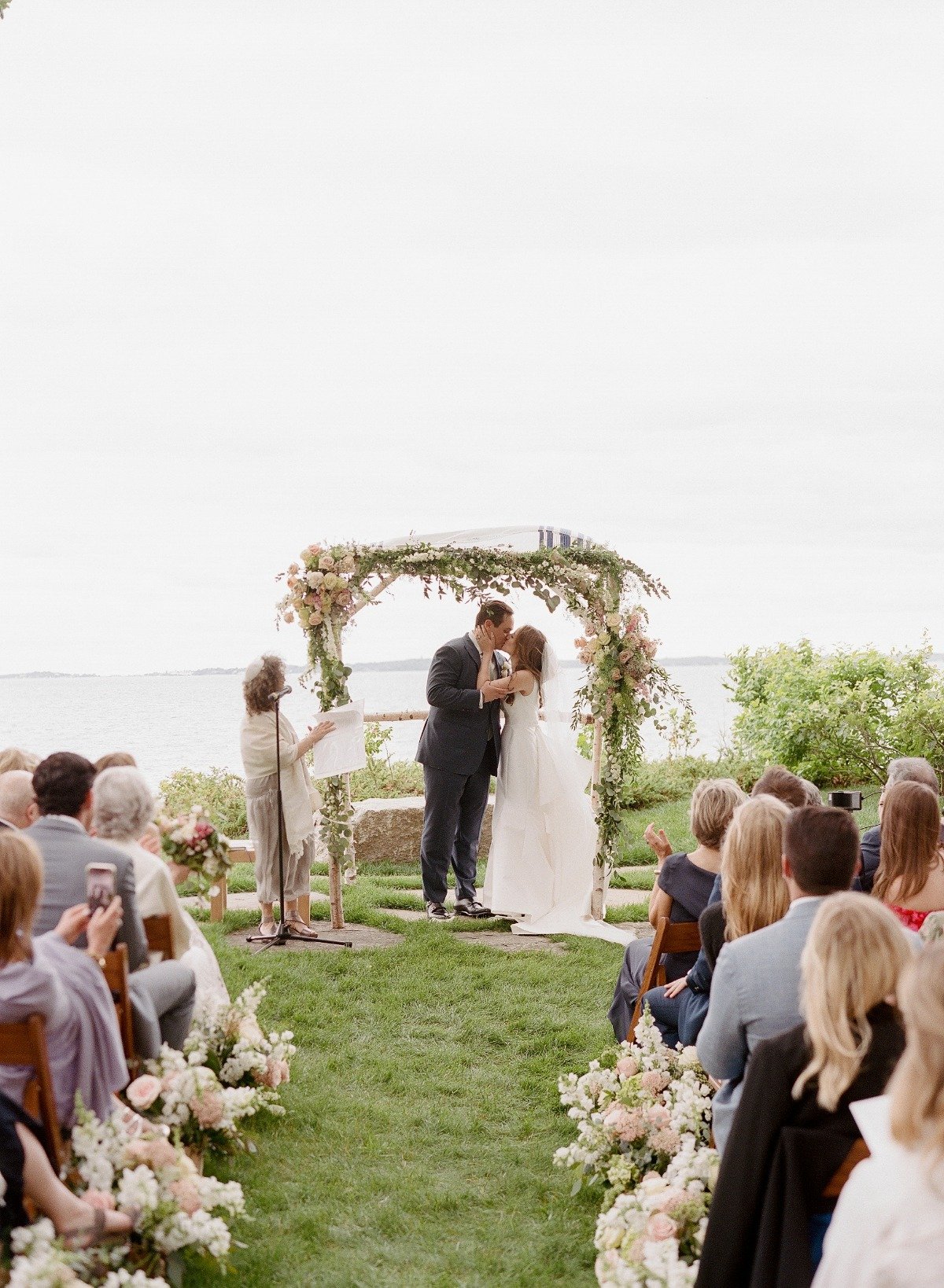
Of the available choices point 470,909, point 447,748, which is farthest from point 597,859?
point 447,748

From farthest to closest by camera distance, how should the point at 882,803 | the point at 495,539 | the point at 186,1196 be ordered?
the point at 495,539 → the point at 882,803 → the point at 186,1196

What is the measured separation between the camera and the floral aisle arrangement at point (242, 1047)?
16.4 ft

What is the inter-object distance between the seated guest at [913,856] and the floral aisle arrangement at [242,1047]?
2.62 meters

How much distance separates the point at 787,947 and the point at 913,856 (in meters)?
1.75

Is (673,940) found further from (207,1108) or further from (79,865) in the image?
(79,865)

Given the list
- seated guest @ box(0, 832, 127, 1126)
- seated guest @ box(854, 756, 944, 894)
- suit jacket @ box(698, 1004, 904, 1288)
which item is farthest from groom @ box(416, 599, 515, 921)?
suit jacket @ box(698, 1004, 904, 1288)

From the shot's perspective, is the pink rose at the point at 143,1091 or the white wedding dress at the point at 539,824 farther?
the white wedding dress at the point at 539,824

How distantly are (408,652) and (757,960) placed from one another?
9.65 meters

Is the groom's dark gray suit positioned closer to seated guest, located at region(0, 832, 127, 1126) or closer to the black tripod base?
the black tripod base

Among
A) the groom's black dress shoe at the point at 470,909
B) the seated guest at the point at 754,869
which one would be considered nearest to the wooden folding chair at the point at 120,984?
the seated guest at the point at 754,869

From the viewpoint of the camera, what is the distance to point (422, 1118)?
5.43 m

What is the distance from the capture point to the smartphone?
389 centimetres

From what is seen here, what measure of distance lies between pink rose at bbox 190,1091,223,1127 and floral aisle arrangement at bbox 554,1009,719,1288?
1272 millimetres

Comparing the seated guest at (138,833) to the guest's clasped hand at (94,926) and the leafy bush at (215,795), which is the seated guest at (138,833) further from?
the leafy bush at (215,795)
